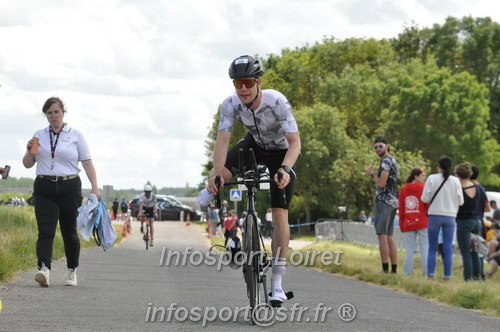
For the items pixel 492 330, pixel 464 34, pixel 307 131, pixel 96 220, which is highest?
pixel 464 34

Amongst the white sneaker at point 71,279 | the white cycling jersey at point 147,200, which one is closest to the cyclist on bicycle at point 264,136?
the white sneaker at point 71,279

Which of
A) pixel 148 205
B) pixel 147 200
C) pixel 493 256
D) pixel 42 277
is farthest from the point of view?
pixel 148 205

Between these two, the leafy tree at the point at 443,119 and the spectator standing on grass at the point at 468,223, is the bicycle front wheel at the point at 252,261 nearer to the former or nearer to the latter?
the spectator standing on grass at the point at 468,223

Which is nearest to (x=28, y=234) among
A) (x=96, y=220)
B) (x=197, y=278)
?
(x=197, y=278)

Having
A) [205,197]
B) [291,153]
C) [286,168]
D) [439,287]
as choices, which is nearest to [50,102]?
[205,197]

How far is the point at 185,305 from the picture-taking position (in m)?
9.28

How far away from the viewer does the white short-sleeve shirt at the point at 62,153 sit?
10508 millimetres

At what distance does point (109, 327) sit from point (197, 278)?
6.39 metres

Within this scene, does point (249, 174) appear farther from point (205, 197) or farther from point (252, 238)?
point (205, 197)

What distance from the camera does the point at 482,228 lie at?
15.4 m

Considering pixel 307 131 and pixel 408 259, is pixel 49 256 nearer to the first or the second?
pixel 408 259

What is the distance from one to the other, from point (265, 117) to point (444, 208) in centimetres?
709

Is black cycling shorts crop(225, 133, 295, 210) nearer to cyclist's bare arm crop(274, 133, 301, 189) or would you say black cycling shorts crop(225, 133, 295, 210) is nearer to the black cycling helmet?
cyclist's bare arm crop(274, 133, 301, 189)

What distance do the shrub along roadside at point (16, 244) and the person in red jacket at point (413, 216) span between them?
5.81 metres
